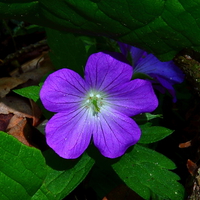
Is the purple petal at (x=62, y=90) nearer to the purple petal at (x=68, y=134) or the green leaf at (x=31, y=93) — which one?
the purple petal at (x=68, y=134)

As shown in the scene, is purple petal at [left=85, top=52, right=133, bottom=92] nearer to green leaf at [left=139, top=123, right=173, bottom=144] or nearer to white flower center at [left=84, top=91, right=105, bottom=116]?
white flower center at [left=84, top=91, right=105, bottom=116]

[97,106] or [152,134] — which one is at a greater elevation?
[97,106]

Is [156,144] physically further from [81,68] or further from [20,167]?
[20,167]

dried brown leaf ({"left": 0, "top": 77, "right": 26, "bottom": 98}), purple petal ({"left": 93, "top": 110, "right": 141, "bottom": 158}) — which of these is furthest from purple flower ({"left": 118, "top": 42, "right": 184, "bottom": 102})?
dried brown leaf ({"left": 0, "top": 77, "right": 26, "bottom": 98})

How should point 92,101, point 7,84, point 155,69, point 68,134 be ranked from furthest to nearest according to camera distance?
point 7,84, point 155,69, point 92,101, point 68,134

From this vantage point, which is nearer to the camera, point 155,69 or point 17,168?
point 17,168

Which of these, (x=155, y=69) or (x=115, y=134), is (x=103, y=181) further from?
(x=155, y=69)

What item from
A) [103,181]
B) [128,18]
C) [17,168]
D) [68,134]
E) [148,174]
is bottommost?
[103,181]

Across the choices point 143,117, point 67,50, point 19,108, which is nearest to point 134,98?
point 143,117
